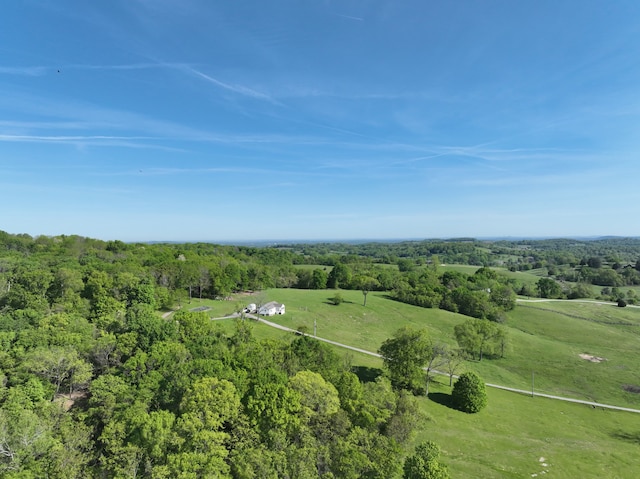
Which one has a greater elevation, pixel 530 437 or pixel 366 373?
pixel 366 373

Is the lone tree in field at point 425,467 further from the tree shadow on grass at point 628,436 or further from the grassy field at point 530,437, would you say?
the tree shadow on grass at point 628,436

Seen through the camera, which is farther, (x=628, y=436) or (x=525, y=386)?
(x=525, y=386)

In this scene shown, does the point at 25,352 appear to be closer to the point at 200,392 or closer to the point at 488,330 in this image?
the point at 200,392

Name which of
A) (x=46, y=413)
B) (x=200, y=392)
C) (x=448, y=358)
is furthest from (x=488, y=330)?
(x=46, y=413)

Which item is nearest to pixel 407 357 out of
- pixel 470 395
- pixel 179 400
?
pixel 470 395

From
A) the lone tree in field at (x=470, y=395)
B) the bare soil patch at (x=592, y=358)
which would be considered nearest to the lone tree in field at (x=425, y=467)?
the lone tree in field at (x=470, y=395)

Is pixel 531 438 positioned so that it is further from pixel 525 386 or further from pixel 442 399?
pixel 525 386
